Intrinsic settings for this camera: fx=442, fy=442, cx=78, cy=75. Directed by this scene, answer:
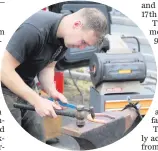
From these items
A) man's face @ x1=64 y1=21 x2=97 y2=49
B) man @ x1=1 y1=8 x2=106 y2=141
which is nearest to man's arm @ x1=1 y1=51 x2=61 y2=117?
man @ x1=1 y1=8 x2=106 y2=141

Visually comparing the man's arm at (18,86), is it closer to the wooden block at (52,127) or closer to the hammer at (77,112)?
the hammer at (77,112)

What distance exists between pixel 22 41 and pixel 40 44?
6 cm

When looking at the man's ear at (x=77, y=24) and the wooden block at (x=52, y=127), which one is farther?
the wooden block at (x=52, y=127)

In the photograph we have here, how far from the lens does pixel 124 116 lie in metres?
1.20

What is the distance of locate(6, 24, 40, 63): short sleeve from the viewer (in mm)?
1015

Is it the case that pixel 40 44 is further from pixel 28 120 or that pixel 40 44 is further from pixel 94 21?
pixel 28 120

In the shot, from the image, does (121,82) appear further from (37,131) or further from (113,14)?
(37,131)

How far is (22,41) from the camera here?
1.02 meters

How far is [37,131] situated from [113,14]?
54 centimetres

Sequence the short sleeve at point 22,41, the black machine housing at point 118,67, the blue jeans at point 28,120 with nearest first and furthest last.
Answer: the short sleeve at point 22,41
the blue jeans at point 28,120
the black machine housing at point 118,67

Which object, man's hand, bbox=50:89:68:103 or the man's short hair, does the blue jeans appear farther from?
the man's short hair

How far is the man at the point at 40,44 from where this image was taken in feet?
3.36

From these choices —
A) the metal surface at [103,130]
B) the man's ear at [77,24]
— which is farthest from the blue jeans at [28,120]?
the man's ear at [77,24]

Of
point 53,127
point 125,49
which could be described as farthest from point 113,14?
point 53,127
